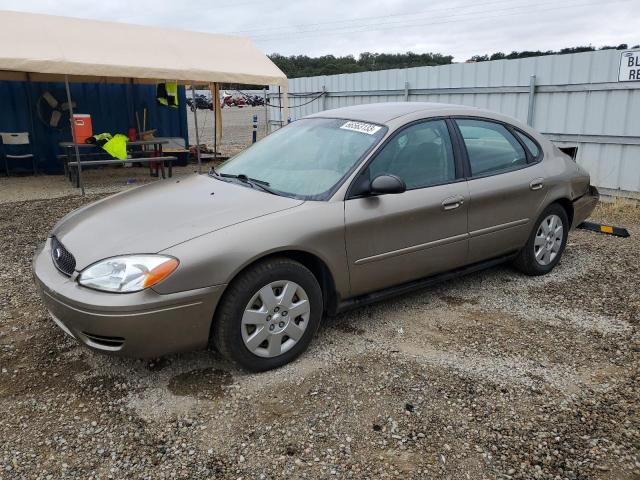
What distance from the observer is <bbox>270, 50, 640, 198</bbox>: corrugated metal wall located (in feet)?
24.1

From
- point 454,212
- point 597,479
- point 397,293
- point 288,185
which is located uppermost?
point 288,185

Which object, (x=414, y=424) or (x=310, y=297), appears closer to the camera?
(x=414, y=424)

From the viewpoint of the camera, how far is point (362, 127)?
3.79m

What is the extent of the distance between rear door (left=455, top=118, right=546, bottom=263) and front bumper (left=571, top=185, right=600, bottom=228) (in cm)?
62

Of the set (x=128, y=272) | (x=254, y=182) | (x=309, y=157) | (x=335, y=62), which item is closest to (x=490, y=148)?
(x=309, y=157)

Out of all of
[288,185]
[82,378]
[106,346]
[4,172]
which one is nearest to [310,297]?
[288,185]

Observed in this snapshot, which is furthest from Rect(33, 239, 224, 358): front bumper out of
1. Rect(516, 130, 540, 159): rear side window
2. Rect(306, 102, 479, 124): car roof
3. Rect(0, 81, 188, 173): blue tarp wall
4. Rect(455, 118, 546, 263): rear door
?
Rect(0, 81, 188, 173): blue tarp wall

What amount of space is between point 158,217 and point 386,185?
1425 mm

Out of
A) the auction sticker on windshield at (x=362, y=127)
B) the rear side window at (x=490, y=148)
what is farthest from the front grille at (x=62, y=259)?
the rear side window at (x=490, y=148)

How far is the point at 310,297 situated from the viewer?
10.5 ft

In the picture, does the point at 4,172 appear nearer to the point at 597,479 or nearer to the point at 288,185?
the point at 288,185

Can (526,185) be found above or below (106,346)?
above

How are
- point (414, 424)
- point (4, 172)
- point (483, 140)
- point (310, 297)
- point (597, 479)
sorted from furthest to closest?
point (4, 172)
point (483, 140)
point (310, 297)
point (414, 424)
point (597, 479)

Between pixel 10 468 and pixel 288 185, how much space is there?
2.17 m
